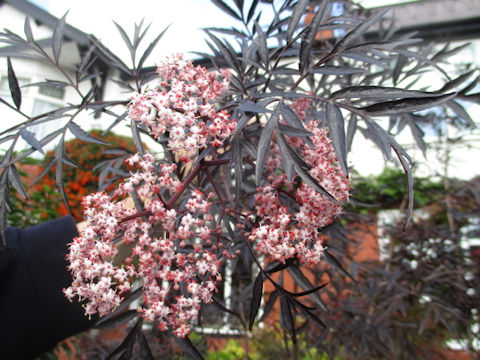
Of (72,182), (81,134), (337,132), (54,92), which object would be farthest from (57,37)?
(54,92)

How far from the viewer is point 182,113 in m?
0.48

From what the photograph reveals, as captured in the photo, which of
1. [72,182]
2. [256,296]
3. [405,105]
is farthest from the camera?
[72,182]

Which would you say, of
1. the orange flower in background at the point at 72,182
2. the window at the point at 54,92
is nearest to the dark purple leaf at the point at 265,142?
the orange flower in background at the point at 72,182

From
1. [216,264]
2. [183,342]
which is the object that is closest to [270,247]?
[216,264]

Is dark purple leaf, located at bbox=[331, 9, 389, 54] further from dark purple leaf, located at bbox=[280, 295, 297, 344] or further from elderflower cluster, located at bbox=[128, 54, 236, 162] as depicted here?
dark purple leaf, located at bbox=[280, 295, 297, 344]

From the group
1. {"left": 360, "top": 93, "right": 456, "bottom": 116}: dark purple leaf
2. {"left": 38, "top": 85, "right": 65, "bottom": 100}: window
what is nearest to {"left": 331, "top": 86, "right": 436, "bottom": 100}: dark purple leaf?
{"left": 360, "top": 93, "right": 456, "bottom": 116}: dark purple leaf

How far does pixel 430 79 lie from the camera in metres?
3.63

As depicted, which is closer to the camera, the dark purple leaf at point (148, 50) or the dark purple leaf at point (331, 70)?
the dark purple leaf at point (331, 70)

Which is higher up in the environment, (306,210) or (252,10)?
(252,10)

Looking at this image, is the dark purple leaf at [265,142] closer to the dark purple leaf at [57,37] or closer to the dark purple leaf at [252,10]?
the dark purple leaf at [252,10]

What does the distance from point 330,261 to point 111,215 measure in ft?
1.30

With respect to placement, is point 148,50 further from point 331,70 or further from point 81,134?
point 331,70

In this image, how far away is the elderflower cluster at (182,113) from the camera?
0.42 m

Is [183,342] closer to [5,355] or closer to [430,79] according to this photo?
[5,355]
